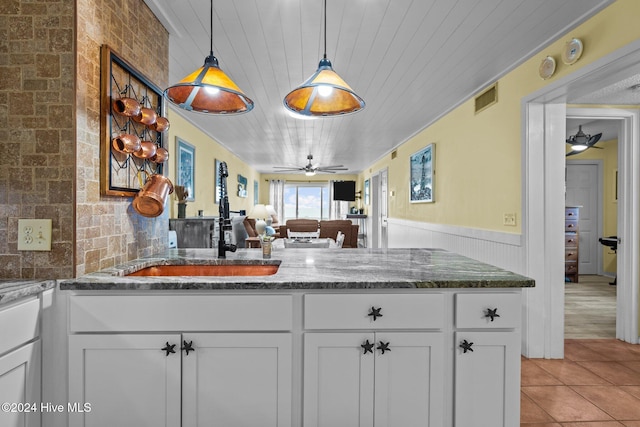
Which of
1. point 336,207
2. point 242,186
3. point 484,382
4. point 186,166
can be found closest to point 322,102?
point 484,382

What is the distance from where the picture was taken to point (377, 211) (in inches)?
376

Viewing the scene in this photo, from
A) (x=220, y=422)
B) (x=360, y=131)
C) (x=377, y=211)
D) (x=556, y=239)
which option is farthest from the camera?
(x=377, y=211)

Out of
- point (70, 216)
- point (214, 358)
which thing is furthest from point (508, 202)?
point (70, 216)

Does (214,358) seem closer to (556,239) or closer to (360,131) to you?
(556,239)

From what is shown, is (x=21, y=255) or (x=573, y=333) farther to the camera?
(x=573, y=333)

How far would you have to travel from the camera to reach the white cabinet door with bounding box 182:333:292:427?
54.6 inches

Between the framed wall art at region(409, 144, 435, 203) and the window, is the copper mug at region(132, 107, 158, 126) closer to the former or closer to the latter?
the framed wall art at region(409, 144, 435, 203)

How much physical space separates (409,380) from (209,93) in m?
1.63

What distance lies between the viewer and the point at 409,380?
142cm

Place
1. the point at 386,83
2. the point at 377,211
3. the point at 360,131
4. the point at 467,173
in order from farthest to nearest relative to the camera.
Result: the point at 377,211
the point at 360,131
the point at 467,173
the point at 386,83

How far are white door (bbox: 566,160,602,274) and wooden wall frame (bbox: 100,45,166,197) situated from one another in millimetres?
6710

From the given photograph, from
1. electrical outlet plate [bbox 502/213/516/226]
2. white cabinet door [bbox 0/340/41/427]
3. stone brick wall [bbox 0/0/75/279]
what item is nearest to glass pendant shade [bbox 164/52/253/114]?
stone brick wall [bbox 0/0/75/279]

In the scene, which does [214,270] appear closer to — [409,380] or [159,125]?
[159,125]

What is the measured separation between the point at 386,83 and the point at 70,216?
8.97 feet
